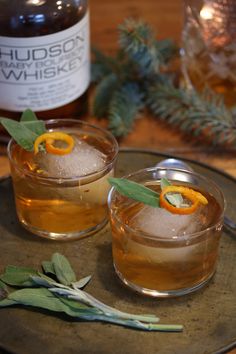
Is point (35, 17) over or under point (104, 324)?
over

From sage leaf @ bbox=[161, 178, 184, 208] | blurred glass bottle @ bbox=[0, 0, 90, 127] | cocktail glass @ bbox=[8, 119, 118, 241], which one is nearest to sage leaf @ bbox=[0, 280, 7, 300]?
cocktail glass @ bbox=[8, 119, 118, 241]

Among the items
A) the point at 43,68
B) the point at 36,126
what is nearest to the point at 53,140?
the point at 36,126

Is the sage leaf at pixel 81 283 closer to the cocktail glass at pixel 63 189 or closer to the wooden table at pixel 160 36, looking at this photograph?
the cocktail glass at pixel 63 189

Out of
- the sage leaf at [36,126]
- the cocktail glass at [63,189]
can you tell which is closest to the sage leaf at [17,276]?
the cocktail glass at [63,189]

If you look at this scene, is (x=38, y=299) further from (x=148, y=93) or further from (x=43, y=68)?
(x=148, y=93)

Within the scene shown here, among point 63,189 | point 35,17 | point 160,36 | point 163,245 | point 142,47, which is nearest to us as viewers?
point 163,245

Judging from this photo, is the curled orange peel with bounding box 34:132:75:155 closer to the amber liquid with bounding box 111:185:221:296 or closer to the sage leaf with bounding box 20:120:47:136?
the sage leaf with bounding box 20:120:47:136
